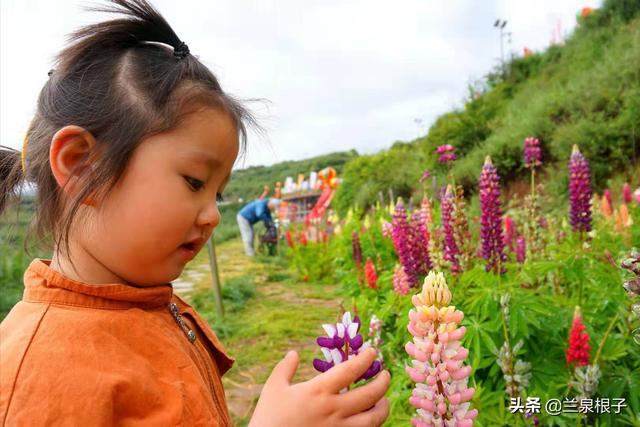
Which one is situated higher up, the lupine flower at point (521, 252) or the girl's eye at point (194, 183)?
the girl's eye at point (194, 183)

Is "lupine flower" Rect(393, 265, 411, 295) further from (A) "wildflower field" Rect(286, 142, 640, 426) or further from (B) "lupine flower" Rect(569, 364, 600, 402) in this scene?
(B) "lupine flower" Rect(569, 364, 600, 402)

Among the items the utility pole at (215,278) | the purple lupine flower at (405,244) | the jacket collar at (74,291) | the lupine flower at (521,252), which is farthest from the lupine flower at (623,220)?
the utility pole at (215,278)

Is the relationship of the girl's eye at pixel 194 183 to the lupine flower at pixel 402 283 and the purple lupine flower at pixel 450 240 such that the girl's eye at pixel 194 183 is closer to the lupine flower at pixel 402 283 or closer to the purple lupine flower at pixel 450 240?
the purple lupine flower at pixel 450 240

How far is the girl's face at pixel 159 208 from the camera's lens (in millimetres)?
1045

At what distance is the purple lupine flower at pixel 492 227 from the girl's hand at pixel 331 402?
1401 millimetres

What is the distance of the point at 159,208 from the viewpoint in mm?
1040

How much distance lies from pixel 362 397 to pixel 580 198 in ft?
6.53

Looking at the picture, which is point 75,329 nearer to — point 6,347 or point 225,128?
point 6,347

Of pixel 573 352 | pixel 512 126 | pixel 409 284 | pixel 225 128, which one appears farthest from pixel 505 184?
pixel 225 128

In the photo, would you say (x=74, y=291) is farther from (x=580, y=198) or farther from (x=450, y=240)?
(x=580, y=198)

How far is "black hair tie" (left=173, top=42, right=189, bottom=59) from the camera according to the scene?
132cm

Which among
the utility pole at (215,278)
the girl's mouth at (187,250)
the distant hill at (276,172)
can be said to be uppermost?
the distant hill at (276,172)

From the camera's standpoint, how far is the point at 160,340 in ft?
3.53

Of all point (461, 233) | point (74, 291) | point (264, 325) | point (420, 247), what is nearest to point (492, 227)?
point (461, 233)
